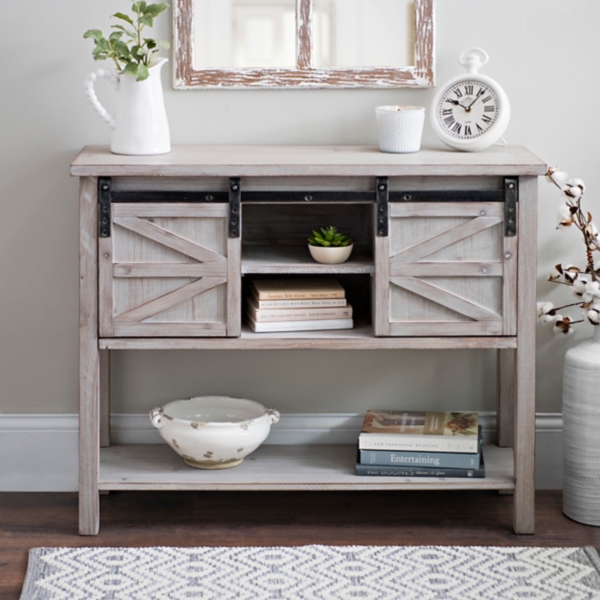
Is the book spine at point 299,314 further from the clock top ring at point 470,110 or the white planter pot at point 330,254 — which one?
the clock top ring at point 470,110

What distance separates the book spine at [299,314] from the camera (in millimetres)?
2266

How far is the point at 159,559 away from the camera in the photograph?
2.19 m

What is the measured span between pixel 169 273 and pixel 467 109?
90cm

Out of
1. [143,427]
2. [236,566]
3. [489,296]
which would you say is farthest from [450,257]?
[143,427]

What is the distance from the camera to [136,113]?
88.2 inches

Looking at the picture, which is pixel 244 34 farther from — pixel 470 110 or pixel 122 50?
pixel 470 110

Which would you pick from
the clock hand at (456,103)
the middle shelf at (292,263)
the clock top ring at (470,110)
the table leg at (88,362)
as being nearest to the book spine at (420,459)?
the middle shelf at (292,263)

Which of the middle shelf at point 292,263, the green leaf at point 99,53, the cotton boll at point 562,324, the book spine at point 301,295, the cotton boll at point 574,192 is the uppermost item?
the green leaf at point 99,53

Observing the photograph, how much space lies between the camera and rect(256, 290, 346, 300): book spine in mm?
2281

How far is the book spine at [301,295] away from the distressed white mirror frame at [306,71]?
2.02 feet

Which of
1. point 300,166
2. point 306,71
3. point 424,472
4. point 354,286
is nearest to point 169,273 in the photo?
point 300,166

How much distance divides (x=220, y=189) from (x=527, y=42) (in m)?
1.01

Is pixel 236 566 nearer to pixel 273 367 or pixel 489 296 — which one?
pixel 273 367

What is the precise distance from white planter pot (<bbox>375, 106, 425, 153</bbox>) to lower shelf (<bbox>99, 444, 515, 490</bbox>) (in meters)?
0.86
